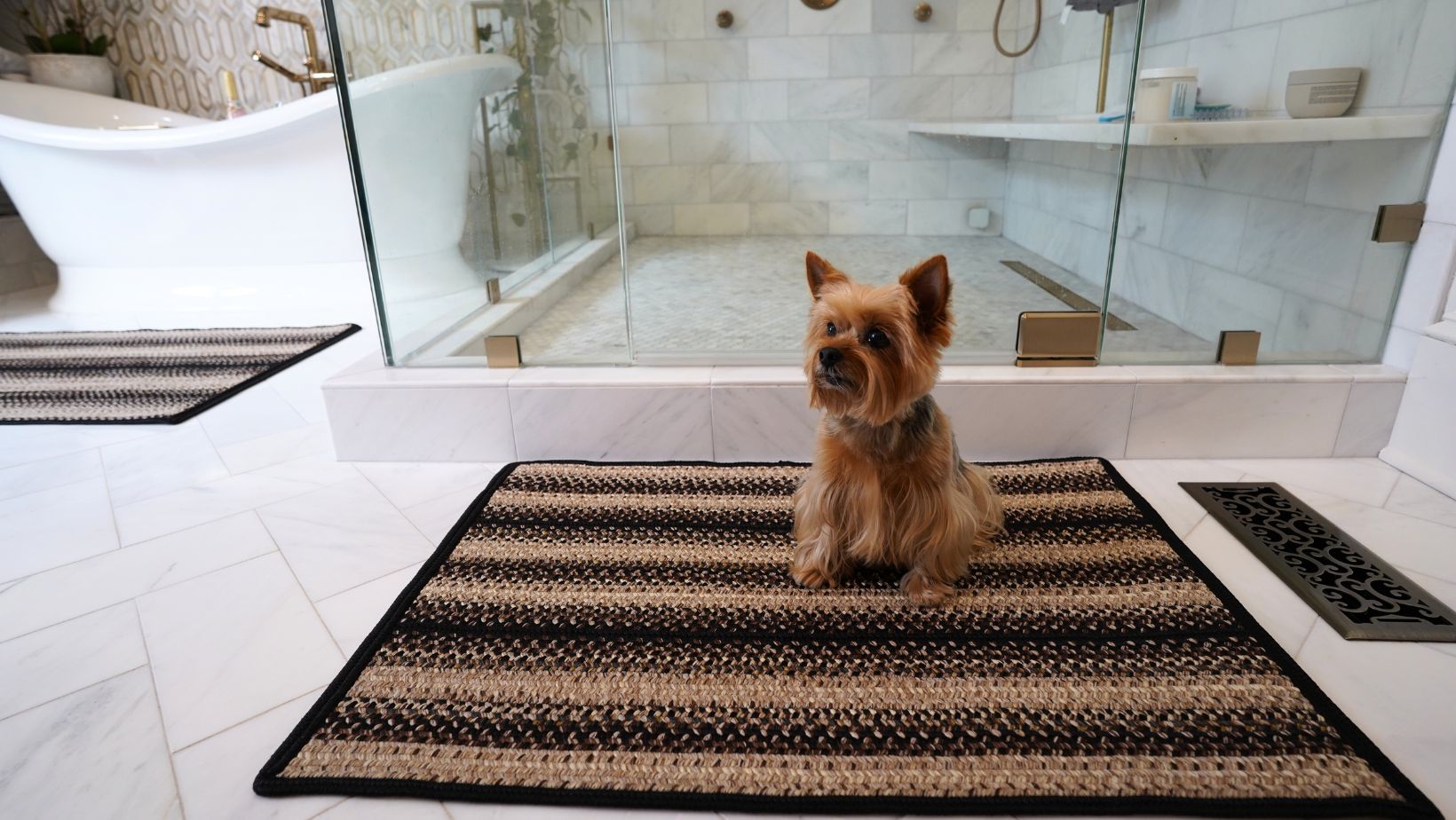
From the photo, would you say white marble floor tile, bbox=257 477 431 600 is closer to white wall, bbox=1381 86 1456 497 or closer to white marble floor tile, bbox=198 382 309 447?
white marble floor tile, bbox=198 382 309 447

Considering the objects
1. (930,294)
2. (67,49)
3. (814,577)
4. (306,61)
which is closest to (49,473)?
(814,577)

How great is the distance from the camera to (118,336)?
3.38m

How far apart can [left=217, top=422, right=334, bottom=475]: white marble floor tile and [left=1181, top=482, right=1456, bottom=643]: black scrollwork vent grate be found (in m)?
2.32

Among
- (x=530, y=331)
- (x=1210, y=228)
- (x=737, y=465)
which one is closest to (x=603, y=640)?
(x=737, y=465)

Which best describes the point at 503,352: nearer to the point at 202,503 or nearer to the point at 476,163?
the point at 476,163

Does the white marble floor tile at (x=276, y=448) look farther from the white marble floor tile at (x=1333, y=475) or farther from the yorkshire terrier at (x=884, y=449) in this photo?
the white marble floor tile at (x=1333, y=475)

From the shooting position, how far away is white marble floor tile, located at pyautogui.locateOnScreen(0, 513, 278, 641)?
4.91 ft

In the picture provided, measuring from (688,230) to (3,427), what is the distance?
7.42ft

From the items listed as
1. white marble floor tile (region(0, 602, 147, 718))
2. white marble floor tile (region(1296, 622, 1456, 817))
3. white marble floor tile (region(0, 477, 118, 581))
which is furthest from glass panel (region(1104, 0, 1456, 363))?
white marble floor tile (region(0, 477, 118, 581))

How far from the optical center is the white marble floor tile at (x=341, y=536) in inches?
63.2

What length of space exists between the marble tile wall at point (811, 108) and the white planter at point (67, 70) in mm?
4574

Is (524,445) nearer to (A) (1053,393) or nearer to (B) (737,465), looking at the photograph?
(B) (737,465)

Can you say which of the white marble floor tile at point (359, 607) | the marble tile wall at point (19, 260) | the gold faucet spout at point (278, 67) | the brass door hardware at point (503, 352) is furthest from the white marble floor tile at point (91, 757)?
the marble tile wall at point (19, 260)

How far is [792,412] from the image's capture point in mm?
2055
